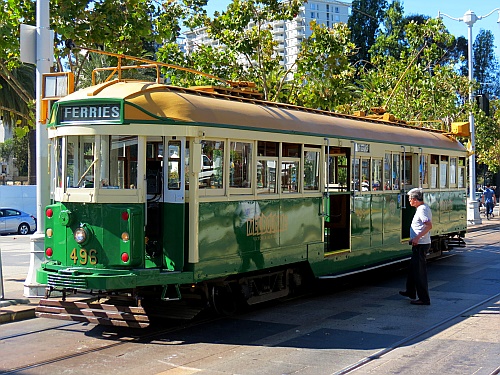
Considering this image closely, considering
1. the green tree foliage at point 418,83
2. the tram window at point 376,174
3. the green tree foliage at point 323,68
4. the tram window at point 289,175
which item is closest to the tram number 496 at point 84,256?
the tram window at point 289,175

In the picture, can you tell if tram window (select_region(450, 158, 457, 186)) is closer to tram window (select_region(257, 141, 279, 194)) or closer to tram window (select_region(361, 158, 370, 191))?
tram window (select_region(361, 158, 370, 191))

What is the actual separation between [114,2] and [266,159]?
587cm

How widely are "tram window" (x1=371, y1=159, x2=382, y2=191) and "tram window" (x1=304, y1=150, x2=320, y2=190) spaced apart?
7.22 ft

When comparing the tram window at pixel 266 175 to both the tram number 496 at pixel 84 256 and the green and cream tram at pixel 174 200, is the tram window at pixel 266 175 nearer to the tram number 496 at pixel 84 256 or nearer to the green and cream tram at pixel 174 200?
the green and cream tram at pixel 174 200

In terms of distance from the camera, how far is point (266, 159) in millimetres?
10523

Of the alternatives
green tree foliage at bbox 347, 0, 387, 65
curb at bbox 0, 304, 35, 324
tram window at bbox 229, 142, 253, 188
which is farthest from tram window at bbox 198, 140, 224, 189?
green tree foliage at bbox 347, 0, 387, 65

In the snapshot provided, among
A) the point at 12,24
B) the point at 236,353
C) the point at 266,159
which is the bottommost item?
the point at 236,353

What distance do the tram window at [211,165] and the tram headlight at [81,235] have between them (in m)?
1.58

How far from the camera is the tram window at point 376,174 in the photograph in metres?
13.8

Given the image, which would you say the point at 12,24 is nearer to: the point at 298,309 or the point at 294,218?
the point at 294,218

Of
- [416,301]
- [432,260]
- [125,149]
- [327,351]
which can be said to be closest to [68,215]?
[125,149]

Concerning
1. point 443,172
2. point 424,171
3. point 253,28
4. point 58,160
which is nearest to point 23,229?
point 253,28

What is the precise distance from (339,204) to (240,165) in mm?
3696

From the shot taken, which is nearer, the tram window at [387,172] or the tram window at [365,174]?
the tram window at [365,174]
